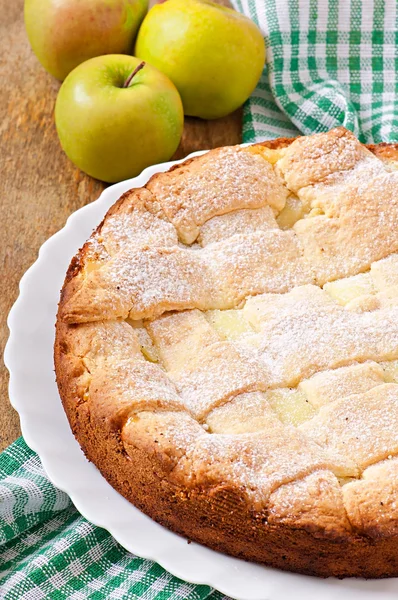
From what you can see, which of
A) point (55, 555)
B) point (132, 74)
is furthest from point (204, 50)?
point (55, 555)

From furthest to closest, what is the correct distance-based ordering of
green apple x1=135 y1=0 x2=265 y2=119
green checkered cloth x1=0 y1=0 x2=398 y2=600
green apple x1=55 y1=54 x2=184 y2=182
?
green checkered cloth x1=0 y1=0 x2=398 y2=600
green apple x1=135 y1=0 x2=265 y2=119
green apple x1=55 y1=54 x2=184 y2=182

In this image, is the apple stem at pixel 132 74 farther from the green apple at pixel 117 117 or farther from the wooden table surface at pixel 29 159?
the wooden table surface at pixel 29 159

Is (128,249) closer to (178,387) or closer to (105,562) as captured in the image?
(178,387)

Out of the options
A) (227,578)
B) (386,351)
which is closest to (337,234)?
(386,351)

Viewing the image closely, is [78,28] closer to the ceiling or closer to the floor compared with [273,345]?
closer to the ceiling

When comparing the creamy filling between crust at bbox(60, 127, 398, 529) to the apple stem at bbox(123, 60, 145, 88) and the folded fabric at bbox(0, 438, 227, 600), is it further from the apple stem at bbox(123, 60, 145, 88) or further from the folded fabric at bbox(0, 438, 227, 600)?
the apple stem at bbox(123, 60, 145, 88)

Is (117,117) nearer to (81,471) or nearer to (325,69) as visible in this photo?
(325,69)

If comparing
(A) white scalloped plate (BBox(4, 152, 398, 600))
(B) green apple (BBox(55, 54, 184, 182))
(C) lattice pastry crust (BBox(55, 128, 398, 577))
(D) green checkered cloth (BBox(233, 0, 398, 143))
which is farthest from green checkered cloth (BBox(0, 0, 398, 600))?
(A) white scalloped plate (BBox(4, 152, 398, 600))
